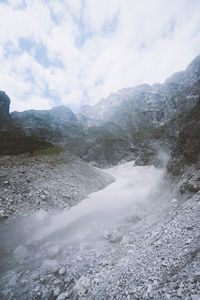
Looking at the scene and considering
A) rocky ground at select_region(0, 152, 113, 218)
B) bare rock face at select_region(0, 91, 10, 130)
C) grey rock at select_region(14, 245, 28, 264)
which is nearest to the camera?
grey rock at select_region(14, 245, 28, 264)

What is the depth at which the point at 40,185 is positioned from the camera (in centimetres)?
2033

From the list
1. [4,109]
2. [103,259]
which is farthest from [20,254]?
[4,109]

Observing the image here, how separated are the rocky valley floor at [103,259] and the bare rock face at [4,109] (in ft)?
480

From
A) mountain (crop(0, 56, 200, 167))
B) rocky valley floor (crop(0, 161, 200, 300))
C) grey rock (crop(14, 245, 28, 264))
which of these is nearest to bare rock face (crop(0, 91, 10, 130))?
mountain (crop(0, 56, 200, 167))

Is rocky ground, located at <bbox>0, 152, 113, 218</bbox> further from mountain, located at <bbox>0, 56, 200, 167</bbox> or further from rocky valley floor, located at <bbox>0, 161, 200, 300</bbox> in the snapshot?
mountain, located at <bbox>0, 56, 200, 167</bbox>

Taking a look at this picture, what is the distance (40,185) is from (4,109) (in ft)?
496

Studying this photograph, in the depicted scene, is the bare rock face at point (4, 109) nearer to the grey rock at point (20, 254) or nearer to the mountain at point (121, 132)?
the mountain at point (121, 132)

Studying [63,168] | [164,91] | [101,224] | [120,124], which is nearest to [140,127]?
[120,124]

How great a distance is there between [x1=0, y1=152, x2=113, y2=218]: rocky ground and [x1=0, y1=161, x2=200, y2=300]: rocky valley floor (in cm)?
238

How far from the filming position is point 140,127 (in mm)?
160750

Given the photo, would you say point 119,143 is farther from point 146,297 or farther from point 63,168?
point 146,297

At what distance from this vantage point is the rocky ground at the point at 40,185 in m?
16.3

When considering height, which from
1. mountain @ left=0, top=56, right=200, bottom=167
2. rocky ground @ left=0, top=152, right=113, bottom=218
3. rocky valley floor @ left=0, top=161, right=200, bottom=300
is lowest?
rocky valley floor @ left=0, top=161, right=200, bottom=300

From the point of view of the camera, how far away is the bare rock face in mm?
128375
